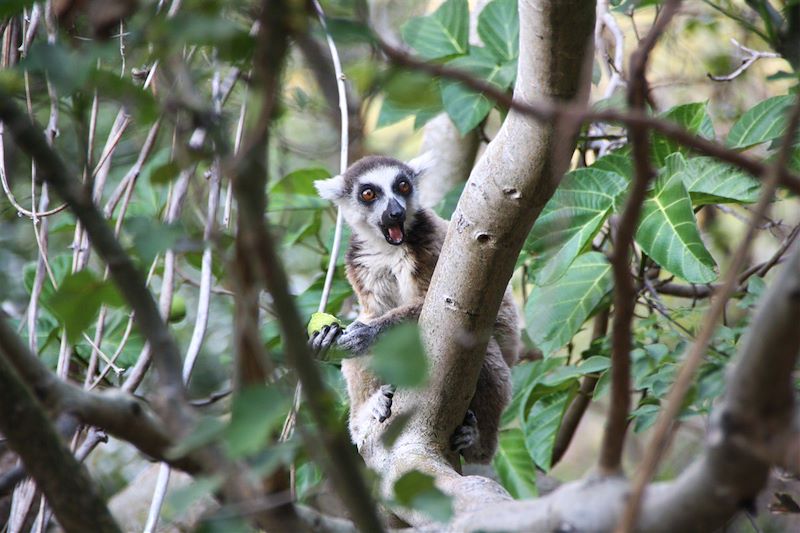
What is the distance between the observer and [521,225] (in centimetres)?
239

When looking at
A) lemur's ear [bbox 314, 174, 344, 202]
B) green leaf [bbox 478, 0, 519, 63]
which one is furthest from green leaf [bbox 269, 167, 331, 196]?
green leaf [bbox 478, 0, 519, 63]

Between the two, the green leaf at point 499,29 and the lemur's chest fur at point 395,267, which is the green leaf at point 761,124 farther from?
the lemur's chest fur at point 395,267

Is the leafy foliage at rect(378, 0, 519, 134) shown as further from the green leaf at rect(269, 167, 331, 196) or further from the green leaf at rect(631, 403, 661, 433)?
the green leaf at rect(631, 403, 661, 433)

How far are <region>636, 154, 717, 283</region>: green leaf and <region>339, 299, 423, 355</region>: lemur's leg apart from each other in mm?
1047

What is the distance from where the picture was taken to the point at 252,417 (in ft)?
3.18

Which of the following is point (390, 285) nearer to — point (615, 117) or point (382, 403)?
point (382, 403)

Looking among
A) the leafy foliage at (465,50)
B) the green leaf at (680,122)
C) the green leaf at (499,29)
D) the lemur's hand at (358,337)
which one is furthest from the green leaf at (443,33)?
the lemur's hand at (358,337)

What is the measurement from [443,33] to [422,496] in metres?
3.83

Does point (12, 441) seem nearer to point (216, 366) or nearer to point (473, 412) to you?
point (473, 412)

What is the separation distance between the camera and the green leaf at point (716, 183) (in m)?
3.39

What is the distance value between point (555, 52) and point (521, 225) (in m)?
0.58

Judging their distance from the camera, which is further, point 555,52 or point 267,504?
point 555,52

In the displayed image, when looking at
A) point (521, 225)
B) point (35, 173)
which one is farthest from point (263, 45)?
point (35, 173)

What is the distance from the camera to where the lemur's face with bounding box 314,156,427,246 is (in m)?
4.20
